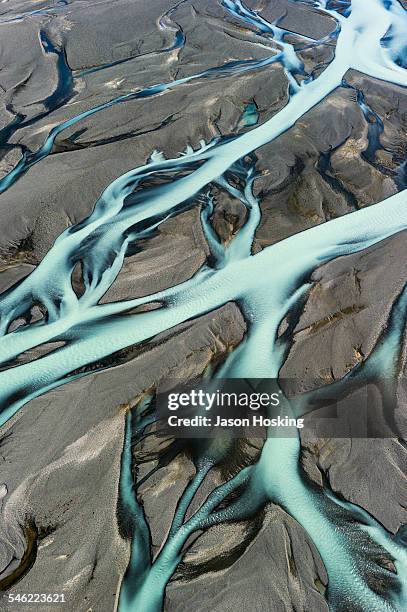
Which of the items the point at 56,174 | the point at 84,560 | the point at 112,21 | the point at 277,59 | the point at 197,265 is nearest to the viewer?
the point at 84,560

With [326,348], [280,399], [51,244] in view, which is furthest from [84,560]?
[51,244]

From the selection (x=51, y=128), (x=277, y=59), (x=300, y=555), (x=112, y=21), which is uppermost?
(x=112, y=21)

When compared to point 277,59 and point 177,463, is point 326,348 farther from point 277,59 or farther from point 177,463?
point 277,59

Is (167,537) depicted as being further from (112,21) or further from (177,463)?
(112,21)

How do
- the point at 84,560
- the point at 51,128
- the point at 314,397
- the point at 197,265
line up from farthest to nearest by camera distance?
the point at 51,128 < the point at 197,265 < the point at 314,397 < the point at 84,560

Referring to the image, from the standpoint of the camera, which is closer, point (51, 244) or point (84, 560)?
point (84, 560)

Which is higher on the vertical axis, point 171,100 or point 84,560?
point 171,100
